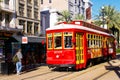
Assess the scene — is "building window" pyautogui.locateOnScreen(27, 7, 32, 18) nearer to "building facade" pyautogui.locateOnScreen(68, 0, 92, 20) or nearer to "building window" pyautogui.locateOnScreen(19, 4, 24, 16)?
"building window" pyautogui.locateOnScreen(19, 4, 24, 16)

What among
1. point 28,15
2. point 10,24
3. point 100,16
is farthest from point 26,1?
point 100,16

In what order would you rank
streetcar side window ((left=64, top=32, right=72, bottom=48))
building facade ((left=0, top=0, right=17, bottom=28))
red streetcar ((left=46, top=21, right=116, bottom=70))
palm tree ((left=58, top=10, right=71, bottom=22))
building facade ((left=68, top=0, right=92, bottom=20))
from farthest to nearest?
building facade ((left=68, top=0, right=92, bottom=20)) < palm tree ((left=58, top=10, right=71, bottom=22)) < building facade ((left=0, top=0, right=17, bottom=28)) < streetcar side window ((left=64, top=32, right=72, bottom=48)) < red streetcar ((left=46, top=21, right=116, bottom=70))

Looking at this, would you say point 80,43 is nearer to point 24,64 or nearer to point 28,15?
point 24,64

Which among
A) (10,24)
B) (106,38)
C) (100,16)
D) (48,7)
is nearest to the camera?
(106,38)

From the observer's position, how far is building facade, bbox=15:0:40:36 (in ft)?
169

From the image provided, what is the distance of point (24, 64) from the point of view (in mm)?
27594

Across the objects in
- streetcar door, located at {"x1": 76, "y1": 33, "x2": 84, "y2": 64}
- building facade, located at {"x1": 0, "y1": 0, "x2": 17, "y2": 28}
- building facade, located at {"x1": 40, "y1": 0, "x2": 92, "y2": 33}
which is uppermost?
building facade, located at {"x1": 40, "y1": 0, "x2": 92, "y2": 33}

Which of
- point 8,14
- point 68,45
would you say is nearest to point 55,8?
point 8,14

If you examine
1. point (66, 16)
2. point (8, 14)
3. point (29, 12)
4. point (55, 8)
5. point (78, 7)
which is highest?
point (78, 7)

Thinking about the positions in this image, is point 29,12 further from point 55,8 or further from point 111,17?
point 55,8

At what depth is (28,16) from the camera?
5456cm

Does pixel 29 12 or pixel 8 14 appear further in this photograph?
pixel 29 12

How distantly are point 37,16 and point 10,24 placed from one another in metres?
9.93

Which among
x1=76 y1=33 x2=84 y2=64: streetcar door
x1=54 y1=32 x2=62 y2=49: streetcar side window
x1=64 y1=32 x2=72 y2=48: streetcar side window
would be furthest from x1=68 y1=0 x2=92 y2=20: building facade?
x1=64 y1=32 x2=72 y2=48: streetcar side window
